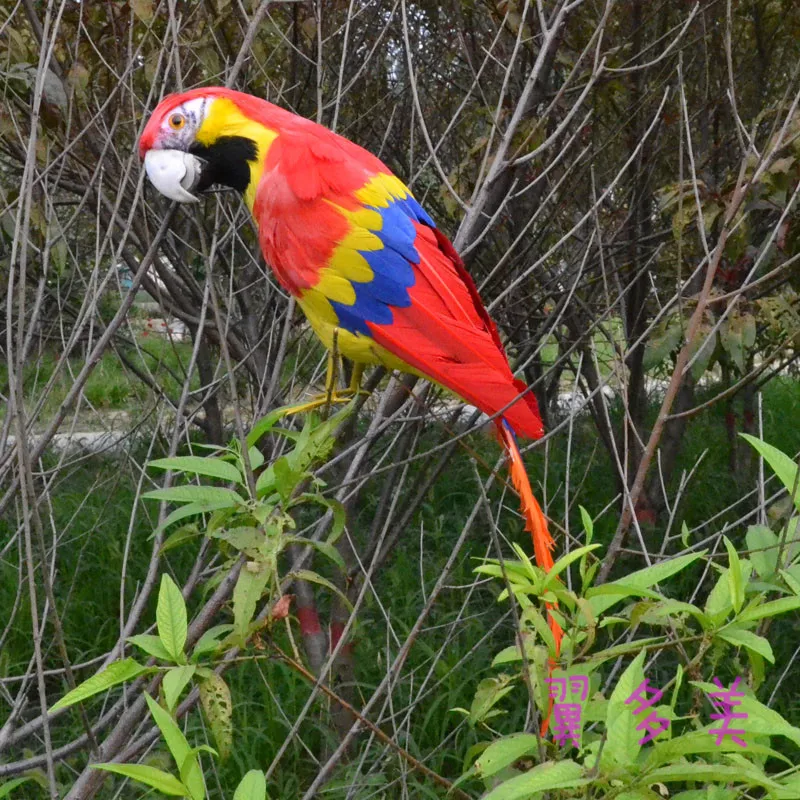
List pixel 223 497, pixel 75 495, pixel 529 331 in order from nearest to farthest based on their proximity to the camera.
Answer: pixel 223 497 < pixel 529 331 < pixel 75 495

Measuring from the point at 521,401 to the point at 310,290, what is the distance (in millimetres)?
464

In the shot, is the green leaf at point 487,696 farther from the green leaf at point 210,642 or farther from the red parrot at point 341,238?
the red parrot at point 341,238

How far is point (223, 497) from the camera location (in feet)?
3.65

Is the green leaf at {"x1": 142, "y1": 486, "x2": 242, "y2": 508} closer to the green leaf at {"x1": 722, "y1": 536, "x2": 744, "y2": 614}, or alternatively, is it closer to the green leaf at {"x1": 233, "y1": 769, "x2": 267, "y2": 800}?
the green leaf at {"x1": 233, "y1": 769, "x2": 267, "y2": 800}

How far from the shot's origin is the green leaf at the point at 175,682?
37.4 inches

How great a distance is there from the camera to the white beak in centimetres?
174

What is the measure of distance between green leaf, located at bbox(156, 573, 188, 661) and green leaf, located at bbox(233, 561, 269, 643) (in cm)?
9

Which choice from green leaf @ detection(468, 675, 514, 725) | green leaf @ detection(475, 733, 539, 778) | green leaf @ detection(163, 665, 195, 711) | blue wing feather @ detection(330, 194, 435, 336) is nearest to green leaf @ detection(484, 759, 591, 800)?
green leaf @ detection(475, 733, 539, 778)

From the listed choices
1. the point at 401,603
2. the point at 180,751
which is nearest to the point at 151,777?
the point at 180,751

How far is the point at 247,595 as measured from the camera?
0.96 m

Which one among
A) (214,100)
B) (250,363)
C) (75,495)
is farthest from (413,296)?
(75,495)

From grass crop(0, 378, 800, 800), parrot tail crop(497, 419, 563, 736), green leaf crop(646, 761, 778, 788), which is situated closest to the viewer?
green leaf crop(646, 761, 778, 788)

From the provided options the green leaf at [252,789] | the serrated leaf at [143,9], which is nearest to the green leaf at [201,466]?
the green leaf at [252,789]

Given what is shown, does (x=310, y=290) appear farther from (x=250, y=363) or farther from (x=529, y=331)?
(x=529, y=331)
